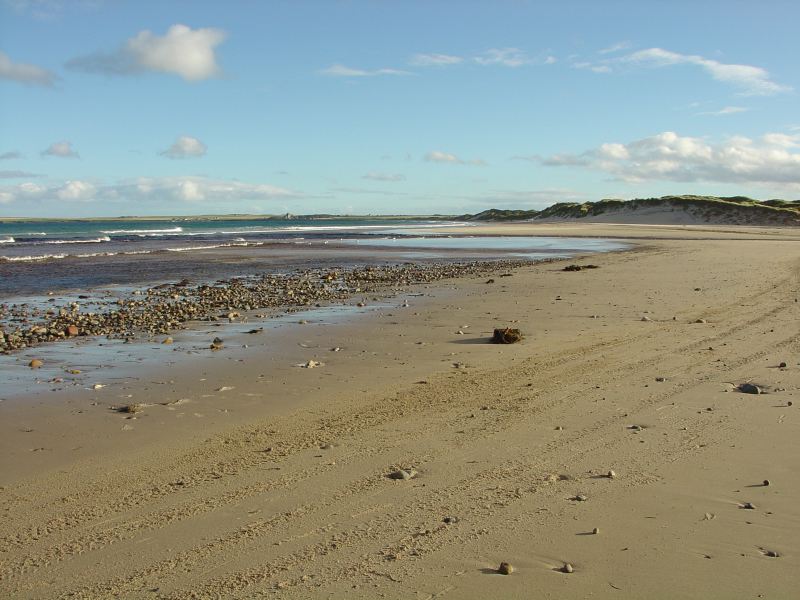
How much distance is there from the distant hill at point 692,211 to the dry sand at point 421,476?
7178 centimetres

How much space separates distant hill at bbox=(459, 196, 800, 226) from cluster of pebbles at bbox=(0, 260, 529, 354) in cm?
6019

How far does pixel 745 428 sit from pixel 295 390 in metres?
4.71

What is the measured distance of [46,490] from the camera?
5102 mm

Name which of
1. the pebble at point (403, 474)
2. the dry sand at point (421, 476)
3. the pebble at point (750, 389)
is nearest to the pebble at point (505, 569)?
the dry sand at point (421, 476)

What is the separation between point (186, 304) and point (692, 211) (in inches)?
3148

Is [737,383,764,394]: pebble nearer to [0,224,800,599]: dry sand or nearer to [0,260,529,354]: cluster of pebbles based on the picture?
[0,224,800,599]: dry sand

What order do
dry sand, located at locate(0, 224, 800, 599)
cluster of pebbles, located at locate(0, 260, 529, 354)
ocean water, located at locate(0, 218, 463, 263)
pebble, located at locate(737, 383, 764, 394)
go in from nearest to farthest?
1. dry sand, located at locate(0, 224, 800, 599)
2. pebble, located at locate(737, 383, 764, 394)
3. cluster of pebbles, located at locate(0, 260, 529, 354)
4. ocean water, located at locate(0, 218, 463, 263)

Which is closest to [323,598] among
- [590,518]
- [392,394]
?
[590,518]

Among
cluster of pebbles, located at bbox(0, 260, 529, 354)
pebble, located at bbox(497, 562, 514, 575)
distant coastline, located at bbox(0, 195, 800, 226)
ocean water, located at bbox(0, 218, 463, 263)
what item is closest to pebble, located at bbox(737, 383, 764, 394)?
pebble, located at bbox(497, 562, 514, 575)

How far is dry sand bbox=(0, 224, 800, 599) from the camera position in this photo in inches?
151

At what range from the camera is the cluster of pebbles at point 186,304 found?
Result: 12453 mm

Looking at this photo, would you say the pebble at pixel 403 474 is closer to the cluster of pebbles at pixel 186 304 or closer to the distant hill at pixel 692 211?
the cluster of pebbles at pixel 186 304

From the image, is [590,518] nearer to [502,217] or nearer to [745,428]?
[745,428]

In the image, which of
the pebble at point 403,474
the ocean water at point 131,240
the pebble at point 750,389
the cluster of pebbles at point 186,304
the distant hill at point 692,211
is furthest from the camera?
the distant hill at point 692,211
